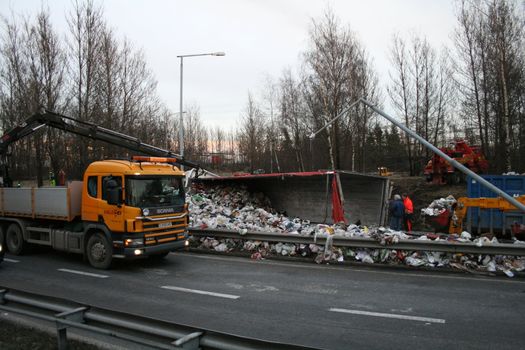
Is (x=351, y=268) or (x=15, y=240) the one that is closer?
(x=351, y=268)

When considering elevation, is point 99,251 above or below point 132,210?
below

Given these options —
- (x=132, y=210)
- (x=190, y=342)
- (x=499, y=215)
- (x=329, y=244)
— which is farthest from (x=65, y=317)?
(x=499, y=215)

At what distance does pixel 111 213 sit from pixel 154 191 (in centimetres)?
111

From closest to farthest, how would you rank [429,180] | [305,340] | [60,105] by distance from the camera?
1. [305,340]
2. [60,105]
3. [429,180]

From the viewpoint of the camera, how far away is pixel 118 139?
561 inches

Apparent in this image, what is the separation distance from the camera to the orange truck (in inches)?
372

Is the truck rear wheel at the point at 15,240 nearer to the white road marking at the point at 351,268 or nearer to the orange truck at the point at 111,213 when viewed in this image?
the orange truck at the point at 111,213

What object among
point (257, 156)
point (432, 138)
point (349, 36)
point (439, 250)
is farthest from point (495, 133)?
point (257, 156)

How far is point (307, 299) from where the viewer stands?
23.7ft

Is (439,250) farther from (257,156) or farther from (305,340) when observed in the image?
(257,156)

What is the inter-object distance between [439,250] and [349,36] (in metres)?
23.8

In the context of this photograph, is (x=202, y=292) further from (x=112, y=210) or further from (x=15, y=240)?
(x=15, y=240)

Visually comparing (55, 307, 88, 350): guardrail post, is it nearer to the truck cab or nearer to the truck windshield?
the truck cab

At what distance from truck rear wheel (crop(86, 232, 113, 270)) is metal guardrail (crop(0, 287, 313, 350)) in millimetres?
4874
